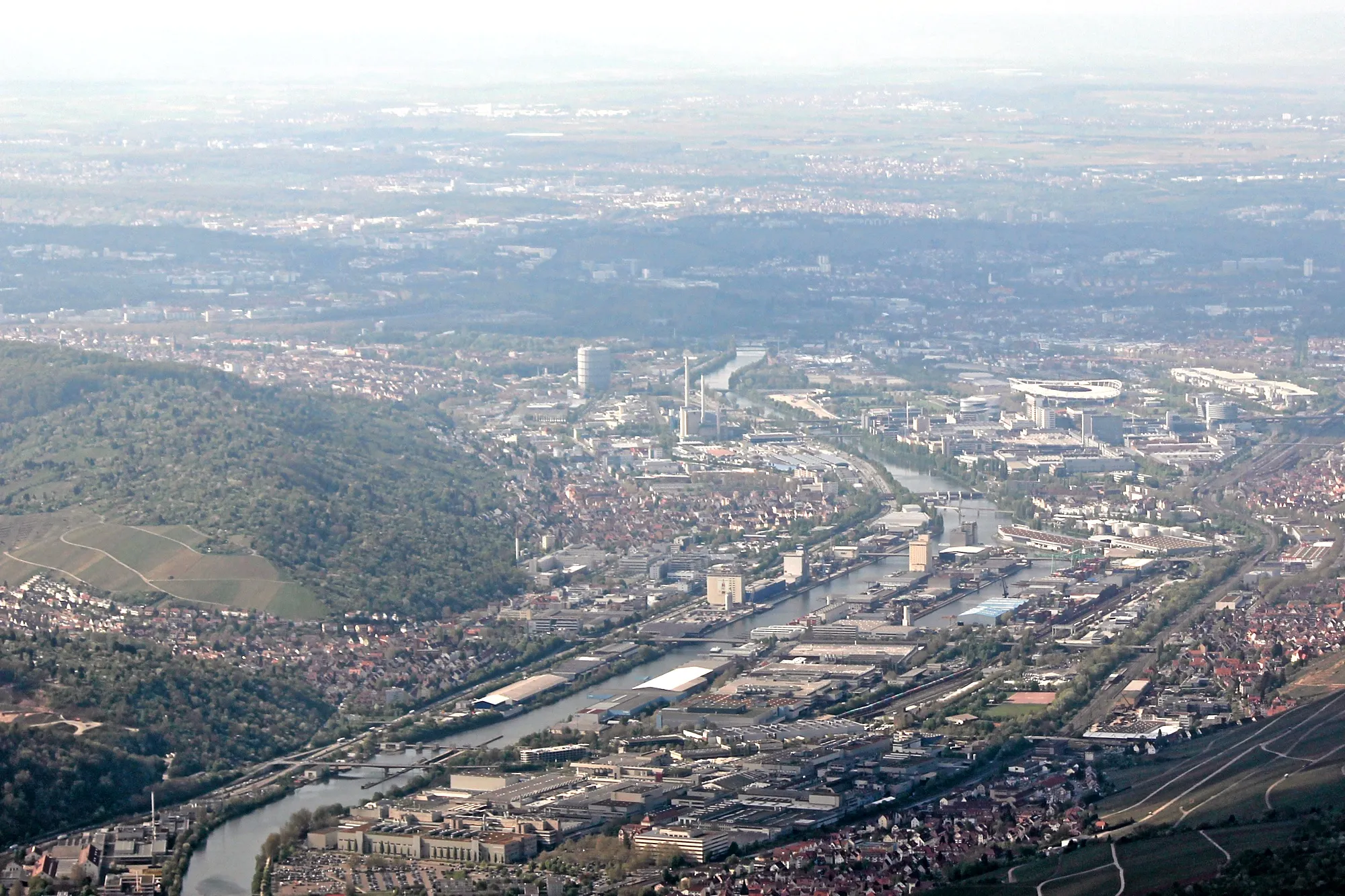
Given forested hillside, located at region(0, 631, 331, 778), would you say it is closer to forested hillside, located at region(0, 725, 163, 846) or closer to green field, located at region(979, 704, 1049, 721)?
forested hillside, located at region(0, 725, 163, 846)

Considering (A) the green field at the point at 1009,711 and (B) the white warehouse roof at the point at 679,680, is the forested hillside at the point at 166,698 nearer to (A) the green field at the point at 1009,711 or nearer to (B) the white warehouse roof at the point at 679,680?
(B) the white warehouse roof at the point at 679,680

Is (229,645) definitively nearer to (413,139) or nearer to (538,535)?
(538,535)

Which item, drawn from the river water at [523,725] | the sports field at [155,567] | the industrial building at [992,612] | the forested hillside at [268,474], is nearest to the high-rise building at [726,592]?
the river water at [523,725]

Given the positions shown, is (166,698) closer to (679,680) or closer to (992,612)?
(679,680)

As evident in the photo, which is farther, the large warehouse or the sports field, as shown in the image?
the sports field

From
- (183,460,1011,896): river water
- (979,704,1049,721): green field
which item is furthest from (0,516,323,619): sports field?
(979,704,1049,721): green field

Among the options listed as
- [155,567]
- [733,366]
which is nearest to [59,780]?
[155,567]
